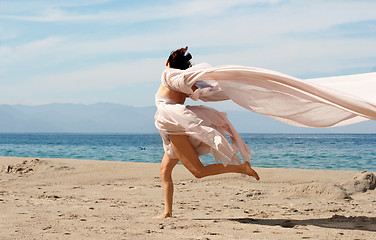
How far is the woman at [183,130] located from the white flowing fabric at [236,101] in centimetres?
1

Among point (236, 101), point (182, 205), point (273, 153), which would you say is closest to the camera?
point (236, 101)

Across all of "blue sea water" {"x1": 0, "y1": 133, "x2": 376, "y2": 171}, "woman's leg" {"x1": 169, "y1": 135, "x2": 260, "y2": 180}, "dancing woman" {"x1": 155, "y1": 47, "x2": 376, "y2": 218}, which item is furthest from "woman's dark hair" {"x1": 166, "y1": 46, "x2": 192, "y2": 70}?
"blue sea water" {"x1": 0, "y1": 133, "x2": 376, "y2": 171}

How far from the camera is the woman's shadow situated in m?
4.88

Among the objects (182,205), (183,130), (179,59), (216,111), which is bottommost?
(182,205)

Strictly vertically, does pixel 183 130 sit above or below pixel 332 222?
above

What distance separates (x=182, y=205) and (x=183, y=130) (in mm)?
1844

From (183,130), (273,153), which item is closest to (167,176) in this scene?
(183,130)

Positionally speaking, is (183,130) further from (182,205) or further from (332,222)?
(332,222)

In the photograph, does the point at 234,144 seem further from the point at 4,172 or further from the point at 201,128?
the point at 4,172

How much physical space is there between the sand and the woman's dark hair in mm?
1806

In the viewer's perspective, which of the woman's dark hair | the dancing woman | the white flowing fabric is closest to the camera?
the white flowing fabric

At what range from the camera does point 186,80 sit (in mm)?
4844

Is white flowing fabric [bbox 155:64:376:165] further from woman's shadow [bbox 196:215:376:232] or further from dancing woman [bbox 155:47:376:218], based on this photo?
woman's shadow [bbox 196:215:376:232]

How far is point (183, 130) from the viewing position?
16.0ft
